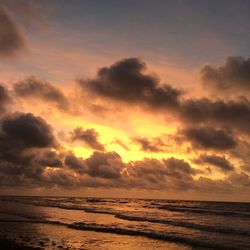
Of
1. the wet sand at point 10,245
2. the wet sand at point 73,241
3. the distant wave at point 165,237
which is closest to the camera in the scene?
the wet sand at point 10,245

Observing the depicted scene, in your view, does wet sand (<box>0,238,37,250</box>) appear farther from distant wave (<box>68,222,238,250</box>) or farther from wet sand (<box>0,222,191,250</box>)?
distant wave (<box>68,222,238,250</box>)

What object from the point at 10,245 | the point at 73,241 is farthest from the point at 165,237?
the point at 10,245

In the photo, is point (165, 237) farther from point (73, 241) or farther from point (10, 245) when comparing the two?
point (10, 245)

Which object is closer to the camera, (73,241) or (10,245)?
(10,245)

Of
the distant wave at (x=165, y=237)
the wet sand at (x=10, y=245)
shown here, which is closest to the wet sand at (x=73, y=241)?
the wet sand at (x=10, y=245)

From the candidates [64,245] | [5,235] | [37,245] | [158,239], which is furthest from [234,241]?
[5,235]

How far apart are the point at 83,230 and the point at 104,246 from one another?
315 inches

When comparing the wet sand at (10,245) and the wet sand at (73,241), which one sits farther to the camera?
the wet sand at (73,241)

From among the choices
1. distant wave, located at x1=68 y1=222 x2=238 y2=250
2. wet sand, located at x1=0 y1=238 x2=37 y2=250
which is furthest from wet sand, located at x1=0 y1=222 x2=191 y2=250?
distant wave, located at x1=68 y1=222 x2=238 y2=250

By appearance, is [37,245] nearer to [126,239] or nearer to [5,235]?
[5,235]

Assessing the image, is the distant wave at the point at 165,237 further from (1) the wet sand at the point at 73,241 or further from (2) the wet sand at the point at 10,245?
(2) the wet sand at the point at 10,245

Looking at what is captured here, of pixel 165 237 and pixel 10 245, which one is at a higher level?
pixel 10 245

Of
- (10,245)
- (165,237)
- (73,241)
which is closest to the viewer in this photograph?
(10,245)

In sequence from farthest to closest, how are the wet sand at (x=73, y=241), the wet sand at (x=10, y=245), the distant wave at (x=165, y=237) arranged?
the distant wave at (x=165, y=237) → the wet sand at (x=73, y=241) → the wet sand at (x=10, y=245)
